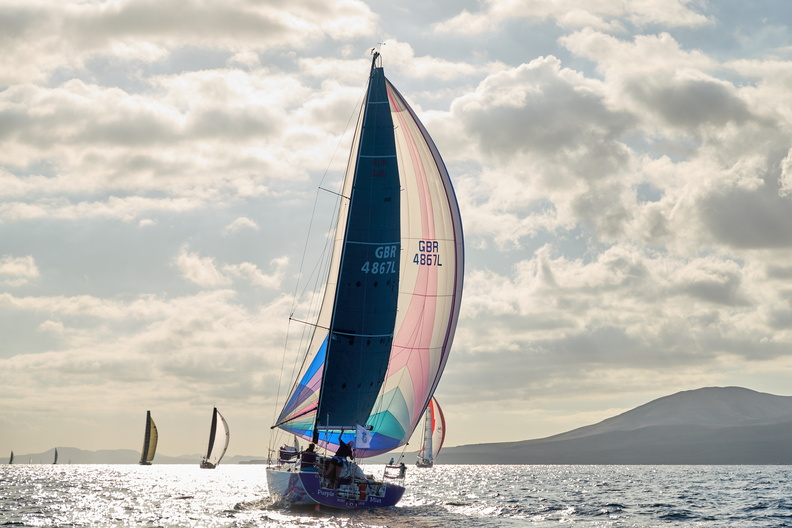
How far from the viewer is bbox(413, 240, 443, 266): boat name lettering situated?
1550 inches

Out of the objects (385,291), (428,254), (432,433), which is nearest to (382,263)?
(385,291)

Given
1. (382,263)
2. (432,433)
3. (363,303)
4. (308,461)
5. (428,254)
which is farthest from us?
(432,433)

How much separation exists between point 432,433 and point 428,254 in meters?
73.6

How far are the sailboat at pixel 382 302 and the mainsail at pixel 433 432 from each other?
67952 mm

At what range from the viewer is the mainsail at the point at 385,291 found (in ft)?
120

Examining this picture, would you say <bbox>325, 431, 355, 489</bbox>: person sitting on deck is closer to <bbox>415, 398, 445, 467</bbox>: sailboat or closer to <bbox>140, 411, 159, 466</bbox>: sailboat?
<bbox>415, 398, 445, 467</bbox>: sailboat

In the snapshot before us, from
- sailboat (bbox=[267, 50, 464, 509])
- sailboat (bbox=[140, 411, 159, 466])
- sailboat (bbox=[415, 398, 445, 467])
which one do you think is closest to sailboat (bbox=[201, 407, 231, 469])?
sailboat (bbox=[140, 411, 159, 466])

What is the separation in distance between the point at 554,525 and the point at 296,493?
10.0m

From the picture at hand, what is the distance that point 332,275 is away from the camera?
124 feet

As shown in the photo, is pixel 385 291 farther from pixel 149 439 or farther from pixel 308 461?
pixel 149 439

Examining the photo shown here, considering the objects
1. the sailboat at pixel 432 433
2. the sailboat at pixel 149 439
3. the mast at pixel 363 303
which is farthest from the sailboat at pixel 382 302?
the sailboat at pixel 149 439

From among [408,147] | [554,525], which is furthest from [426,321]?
[554,525]

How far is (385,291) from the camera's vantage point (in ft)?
121

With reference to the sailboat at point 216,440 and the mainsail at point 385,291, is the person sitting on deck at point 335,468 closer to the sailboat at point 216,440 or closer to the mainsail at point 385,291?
the mainsail at point 385,291
